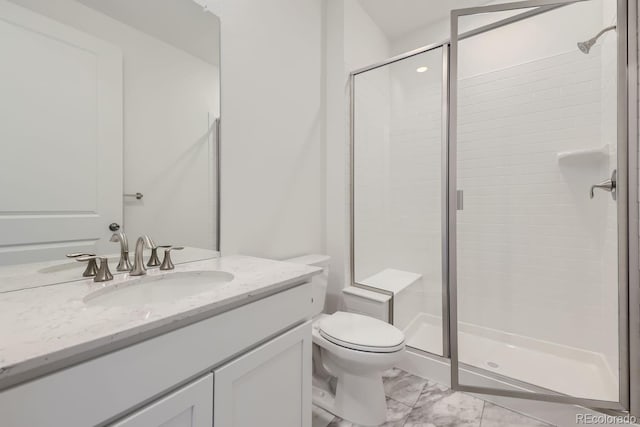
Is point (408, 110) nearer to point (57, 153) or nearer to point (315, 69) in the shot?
point (315, 69)

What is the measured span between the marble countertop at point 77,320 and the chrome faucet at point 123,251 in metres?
0.07

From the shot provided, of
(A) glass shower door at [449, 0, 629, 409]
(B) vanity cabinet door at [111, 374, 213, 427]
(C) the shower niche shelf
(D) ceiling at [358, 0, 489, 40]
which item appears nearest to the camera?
(B) vanity cabinet door at [111, 374, 213, 427]

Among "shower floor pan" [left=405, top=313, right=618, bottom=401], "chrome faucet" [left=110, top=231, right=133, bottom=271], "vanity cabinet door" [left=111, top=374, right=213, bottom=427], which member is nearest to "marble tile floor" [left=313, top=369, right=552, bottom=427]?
"shower floor pan" [left=405, top=313, right=618, bottom=401]

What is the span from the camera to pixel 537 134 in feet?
6.00

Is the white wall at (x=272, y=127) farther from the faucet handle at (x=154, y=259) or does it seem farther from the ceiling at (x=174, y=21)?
the faucet handle at (x=154, y=259)

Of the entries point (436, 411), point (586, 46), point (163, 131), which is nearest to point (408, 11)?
point (586, 46)

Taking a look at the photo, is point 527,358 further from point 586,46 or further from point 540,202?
point 586,46

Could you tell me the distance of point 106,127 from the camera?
3.11 feet

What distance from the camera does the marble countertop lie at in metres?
0.43

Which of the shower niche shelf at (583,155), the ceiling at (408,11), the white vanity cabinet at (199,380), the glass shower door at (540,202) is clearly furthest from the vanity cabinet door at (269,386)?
the ceiling at (408,11)

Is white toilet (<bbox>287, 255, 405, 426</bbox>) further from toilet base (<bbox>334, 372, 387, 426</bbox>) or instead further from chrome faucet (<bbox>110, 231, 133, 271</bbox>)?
chrome faucet (<bbox>110, 231, 133, 271</bbox>)

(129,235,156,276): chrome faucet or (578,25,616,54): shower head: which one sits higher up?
(578,25,616,54): shower head

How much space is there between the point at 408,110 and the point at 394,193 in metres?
0.67

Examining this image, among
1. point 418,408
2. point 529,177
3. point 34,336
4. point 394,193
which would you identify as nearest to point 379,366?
point 418,408
